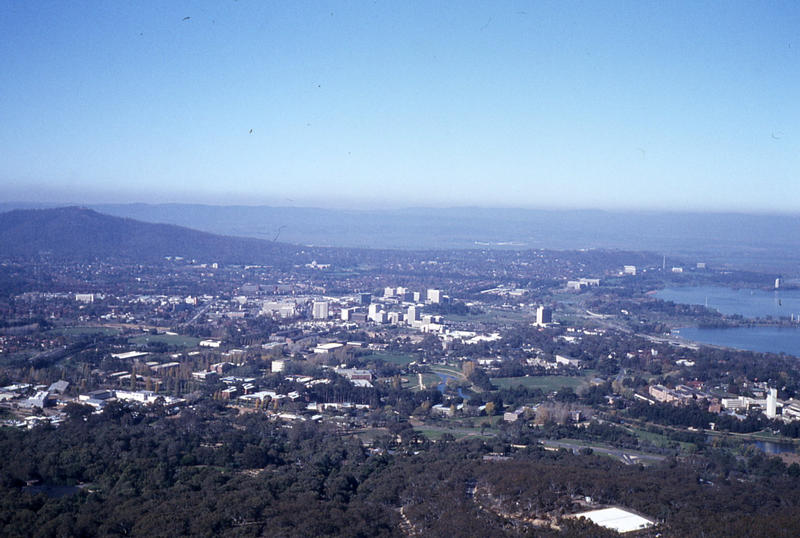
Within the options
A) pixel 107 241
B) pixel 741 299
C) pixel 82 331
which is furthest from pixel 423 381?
pixel 107 241

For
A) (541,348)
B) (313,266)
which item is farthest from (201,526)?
(313,266)

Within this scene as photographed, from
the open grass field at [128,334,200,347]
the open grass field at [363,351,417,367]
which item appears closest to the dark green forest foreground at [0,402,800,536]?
the open grass field at [363,351,417,367]

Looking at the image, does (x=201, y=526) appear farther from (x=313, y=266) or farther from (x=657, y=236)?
(x=657, y=236)

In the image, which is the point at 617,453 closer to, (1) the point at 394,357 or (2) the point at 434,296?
(1) the point at 394,357

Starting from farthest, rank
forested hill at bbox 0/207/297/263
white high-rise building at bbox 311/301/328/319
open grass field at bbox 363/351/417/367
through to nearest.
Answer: forested hill at bbox 0/207/297/263
white high-rise building at bbox 311/301/328/319
open grass field at bbox 363/351/417/367

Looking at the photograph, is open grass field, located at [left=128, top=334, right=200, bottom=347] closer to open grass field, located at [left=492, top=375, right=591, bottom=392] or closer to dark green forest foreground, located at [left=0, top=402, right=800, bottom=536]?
dark green forest foreground, located at [left=0, top=402, right=800, bottom=536]
